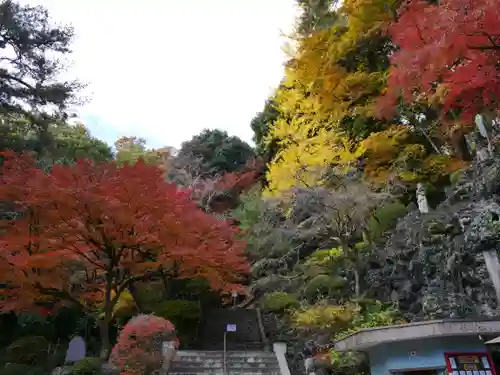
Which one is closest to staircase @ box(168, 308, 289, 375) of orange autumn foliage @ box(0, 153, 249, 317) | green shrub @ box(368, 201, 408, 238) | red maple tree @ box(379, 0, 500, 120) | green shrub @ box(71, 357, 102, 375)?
green shrub @ box(71, 357, 102, 375)

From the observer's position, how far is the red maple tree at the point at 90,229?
12.7 meters

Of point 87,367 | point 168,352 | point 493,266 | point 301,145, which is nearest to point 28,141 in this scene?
point 87,367

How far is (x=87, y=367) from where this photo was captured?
39.2ft

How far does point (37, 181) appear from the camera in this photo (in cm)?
1273

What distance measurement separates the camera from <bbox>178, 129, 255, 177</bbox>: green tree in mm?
34344

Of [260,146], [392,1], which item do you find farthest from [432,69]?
[260,146]

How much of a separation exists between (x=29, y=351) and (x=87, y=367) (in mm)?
3861

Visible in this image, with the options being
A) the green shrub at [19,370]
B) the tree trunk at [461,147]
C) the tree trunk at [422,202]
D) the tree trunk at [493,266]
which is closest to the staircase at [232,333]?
the green shrub at [19,370]

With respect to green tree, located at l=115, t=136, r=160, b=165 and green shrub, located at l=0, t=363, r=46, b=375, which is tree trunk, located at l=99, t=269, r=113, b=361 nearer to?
green shrub, located at l=0, t=363, r=46, b=375

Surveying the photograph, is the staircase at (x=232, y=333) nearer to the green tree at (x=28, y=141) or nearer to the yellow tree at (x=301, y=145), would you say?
the yellow tree at (x=301, y=145)

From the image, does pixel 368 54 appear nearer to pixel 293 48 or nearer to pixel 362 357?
pixel 293 48

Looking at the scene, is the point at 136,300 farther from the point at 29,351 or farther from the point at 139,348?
the point at 139,348

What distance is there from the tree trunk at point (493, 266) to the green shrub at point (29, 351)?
14035 mm

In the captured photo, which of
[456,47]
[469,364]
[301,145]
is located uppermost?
[301,145]
